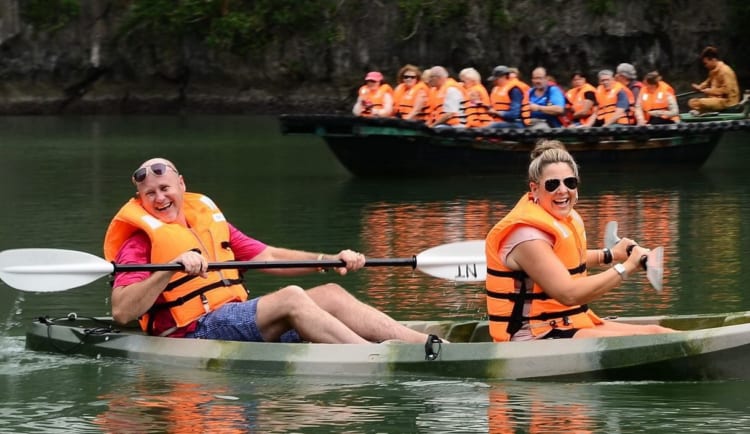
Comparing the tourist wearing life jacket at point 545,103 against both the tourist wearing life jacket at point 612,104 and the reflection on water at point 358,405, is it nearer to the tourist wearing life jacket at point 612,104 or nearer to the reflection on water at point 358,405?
the tourist wearing life jacket at point 612,104

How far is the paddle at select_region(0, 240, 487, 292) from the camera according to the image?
27.0 feet

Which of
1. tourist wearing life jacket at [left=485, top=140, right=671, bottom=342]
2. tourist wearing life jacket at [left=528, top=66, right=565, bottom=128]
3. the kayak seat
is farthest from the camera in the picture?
tourist wearing life jacket at [left=528, top=66, right=565, bottom=128]

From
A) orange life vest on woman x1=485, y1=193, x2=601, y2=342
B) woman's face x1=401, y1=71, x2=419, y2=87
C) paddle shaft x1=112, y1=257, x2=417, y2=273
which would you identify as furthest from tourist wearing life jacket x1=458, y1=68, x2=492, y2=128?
orange life vest on woman x1=485, y1=193, x2=601, y2=342

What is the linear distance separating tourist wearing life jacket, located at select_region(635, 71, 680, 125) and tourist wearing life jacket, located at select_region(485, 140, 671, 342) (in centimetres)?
1330

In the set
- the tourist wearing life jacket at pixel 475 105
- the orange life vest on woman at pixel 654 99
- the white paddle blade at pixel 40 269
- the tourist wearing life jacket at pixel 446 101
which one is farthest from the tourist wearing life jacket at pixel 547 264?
the orange life vest on woman at pixel 654 99

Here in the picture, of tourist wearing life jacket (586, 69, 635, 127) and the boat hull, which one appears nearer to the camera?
the boat hull

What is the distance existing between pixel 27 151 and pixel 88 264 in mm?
17989

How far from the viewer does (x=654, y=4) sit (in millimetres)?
35094

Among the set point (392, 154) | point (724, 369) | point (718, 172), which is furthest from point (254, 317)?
point (718, 172)

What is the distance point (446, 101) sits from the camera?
19734 mm

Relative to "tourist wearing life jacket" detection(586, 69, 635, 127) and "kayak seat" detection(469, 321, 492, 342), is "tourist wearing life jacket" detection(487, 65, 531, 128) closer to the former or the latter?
"tourist wearing life jacket" detection(586, 69, 635, 127)

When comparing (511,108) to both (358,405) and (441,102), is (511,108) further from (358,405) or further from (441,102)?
(358,405)

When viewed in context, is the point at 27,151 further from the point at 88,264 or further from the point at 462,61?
the point at 88,264

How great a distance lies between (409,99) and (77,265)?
492 inches
